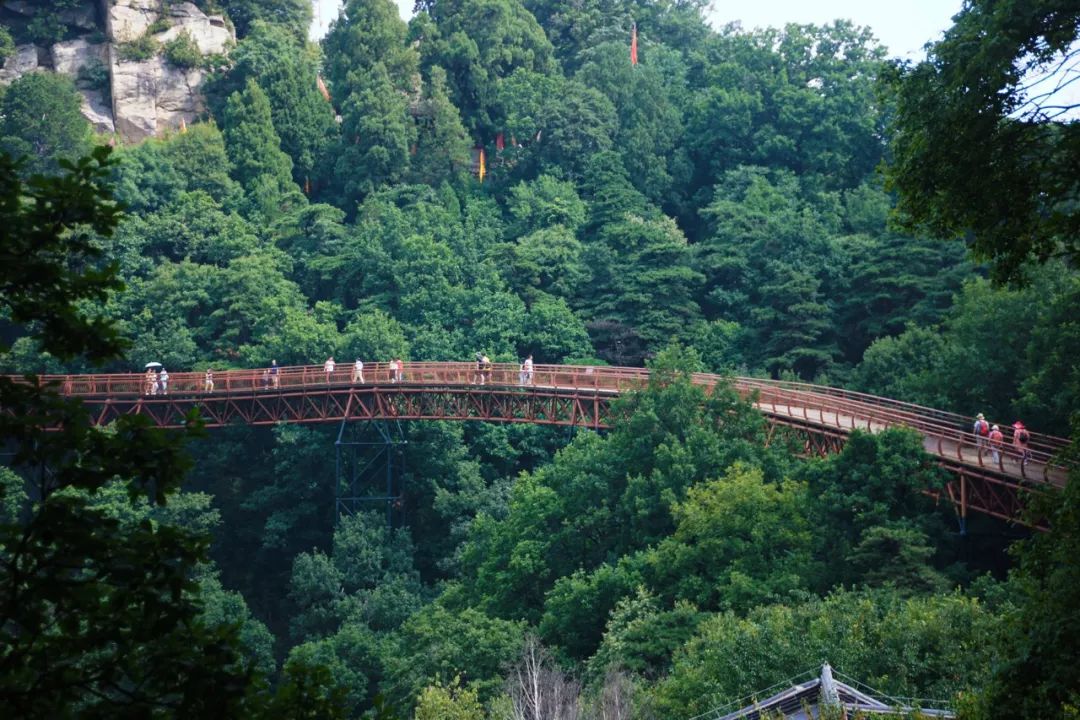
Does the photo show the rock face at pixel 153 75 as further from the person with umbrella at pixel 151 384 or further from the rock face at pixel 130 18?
the person with umbrella at pixel 151 384

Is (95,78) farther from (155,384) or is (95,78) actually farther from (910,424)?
(910,424)

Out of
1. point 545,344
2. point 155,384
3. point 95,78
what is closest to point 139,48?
point 95,78

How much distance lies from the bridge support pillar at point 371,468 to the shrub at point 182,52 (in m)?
23.0

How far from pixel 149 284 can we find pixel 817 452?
26.5 metres

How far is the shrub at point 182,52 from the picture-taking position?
64.1 m

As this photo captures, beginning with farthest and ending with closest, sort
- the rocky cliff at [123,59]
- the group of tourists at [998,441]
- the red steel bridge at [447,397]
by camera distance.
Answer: the rocky cliff at [123,59], the red steel bridge at [447,397], the group of tourists at [998,441]

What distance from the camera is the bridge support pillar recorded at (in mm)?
47188

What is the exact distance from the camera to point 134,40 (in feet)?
211

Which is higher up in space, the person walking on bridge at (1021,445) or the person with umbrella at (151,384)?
the person with umbrella at (151,384)

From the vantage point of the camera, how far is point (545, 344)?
175 feet

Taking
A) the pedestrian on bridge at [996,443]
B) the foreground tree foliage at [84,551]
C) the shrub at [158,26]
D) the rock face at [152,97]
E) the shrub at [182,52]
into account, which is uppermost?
the shrub at [158,26]

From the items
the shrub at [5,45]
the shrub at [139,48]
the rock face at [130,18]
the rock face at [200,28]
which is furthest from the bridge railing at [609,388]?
the rock face at [200,28]

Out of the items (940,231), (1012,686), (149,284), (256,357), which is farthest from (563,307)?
(1012,686)

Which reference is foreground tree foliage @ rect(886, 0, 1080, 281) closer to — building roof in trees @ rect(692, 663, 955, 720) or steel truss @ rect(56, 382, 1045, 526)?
building roof in trees @ rect(692, 663, 955, 720)
